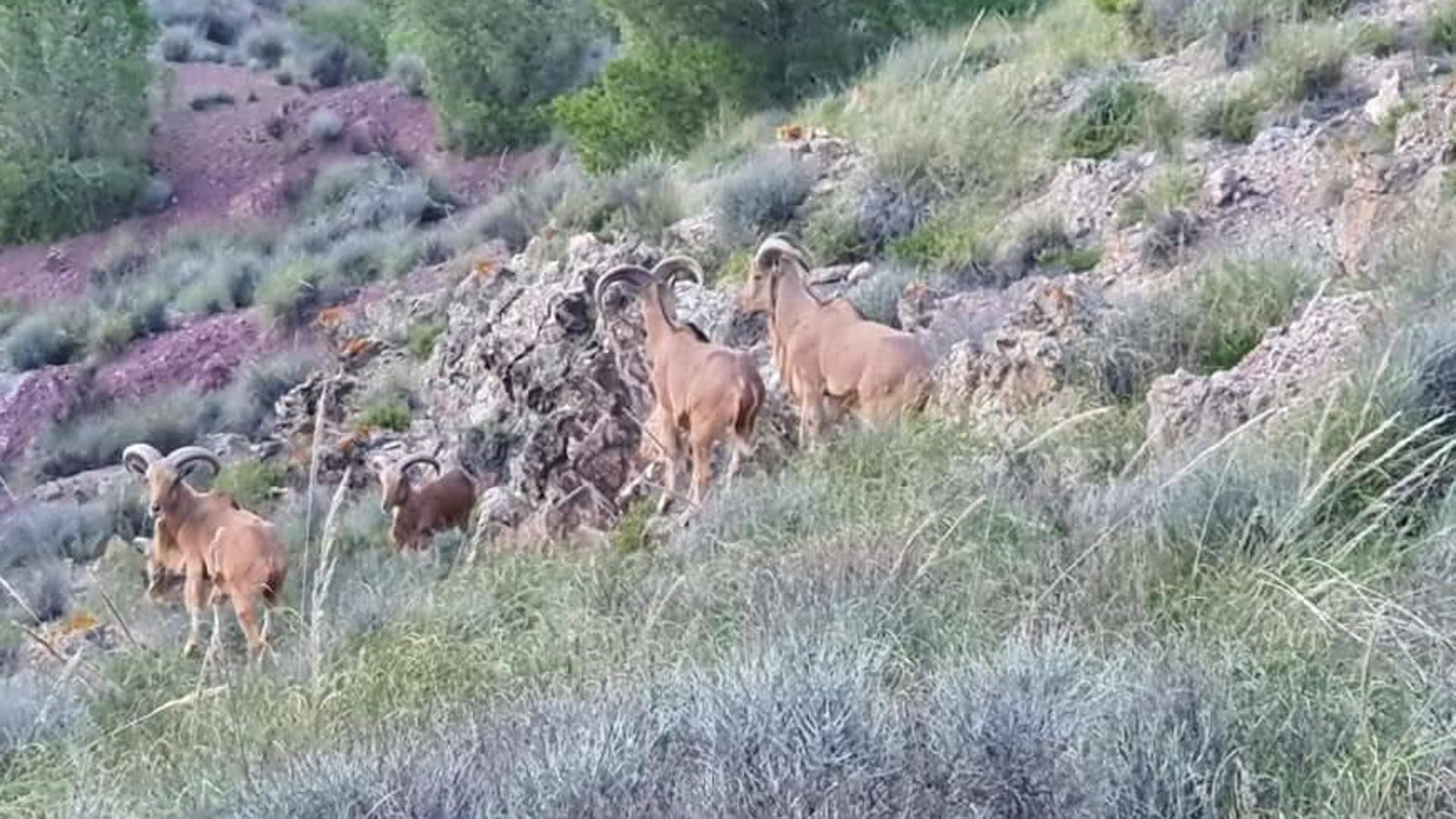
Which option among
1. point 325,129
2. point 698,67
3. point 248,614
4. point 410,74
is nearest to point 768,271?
point 248,614

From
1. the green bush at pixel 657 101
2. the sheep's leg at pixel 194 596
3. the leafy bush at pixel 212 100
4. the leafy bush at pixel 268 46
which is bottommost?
the leafy bush at pixel 268 46

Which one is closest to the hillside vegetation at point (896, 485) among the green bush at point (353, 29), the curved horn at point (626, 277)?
the curved horn at point (626, 277)

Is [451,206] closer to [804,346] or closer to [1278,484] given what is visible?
[804,346]

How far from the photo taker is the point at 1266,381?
7695 millimetres

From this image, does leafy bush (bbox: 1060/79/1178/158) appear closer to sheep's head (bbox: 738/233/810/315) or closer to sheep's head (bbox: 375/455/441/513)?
Result: sheep's head (bbox: 738/233/810/315)

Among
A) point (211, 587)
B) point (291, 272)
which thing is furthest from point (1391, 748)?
point (291, 272)

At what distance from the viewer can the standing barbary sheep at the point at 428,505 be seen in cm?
1188

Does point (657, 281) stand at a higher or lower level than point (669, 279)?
higher

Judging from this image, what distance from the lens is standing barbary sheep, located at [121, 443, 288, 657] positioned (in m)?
10.1

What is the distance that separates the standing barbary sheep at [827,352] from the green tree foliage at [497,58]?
19.1 m

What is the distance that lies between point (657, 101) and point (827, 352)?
10.4 meters

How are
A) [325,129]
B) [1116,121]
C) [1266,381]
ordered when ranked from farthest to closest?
[325,129], [1116,121], [1266,381]

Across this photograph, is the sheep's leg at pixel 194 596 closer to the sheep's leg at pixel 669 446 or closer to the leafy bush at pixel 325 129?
the sheep's leg at pixel 669 446

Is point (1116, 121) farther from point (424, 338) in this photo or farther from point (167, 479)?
point (167, 479)
